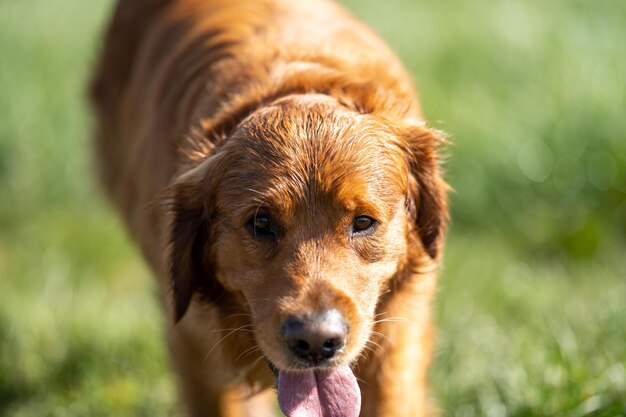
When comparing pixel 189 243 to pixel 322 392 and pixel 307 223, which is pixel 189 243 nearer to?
pixel 307 223

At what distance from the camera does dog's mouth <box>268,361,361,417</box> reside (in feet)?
10.8

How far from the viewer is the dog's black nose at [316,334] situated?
302 centimetres

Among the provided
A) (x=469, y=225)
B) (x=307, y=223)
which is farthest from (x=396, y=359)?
(x=469, y=225)

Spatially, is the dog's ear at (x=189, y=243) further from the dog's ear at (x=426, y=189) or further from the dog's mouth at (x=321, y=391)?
the dog's ear at (x=426, y=189)

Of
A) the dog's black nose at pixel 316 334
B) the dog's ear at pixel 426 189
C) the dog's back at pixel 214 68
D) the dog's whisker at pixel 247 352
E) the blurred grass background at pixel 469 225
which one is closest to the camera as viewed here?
the dog's black nose at pixel 316 334

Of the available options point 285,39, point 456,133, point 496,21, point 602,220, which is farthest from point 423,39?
point 285,39

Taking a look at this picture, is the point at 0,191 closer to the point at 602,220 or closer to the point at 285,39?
the point at 285,39

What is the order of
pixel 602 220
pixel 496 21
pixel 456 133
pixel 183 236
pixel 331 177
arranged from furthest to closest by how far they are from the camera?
1. pixel 496 21
2. pixel 456 133
3. pixel 602 220
4. pixel 183 236
5. pixel 331 177

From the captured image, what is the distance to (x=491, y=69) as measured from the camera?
24.2 ft

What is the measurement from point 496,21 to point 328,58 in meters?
4.23

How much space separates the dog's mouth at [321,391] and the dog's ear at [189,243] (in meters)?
0.47

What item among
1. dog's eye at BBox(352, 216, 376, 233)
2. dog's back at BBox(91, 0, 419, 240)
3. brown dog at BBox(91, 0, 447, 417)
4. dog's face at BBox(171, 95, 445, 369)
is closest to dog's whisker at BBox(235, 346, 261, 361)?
brown dog at BBox(91, 0, 447, 417)

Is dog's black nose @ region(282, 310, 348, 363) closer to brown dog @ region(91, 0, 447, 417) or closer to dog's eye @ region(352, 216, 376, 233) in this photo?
brown dog @ region(91, 0, 447, 417)

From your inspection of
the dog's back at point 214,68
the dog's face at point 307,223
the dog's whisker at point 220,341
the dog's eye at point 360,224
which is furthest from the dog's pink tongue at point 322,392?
the dog's back at point 214,68
